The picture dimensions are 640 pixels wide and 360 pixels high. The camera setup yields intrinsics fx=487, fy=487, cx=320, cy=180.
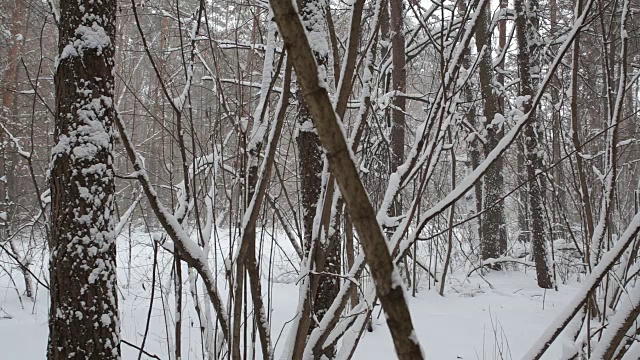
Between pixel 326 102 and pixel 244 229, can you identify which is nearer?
pixel 326 102

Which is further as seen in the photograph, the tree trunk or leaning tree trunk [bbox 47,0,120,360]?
the tree trunk

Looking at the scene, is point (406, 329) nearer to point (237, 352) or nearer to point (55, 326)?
point (237, 352)

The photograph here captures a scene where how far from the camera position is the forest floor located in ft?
11.9

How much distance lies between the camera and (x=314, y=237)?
93 cm

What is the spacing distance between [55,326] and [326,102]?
234 centimetres

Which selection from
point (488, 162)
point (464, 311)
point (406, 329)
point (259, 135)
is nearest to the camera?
point (406, 329)

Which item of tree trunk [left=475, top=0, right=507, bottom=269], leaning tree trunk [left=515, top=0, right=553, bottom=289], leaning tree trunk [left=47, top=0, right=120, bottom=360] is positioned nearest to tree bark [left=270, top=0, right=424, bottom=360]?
leaning tree trunk [left=47, top=0, right=120, bottom=360]

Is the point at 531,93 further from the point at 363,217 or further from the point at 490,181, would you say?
the point at 363,217

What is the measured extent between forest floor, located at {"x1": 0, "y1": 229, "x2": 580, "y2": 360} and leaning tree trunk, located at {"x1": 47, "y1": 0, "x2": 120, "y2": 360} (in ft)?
1.68

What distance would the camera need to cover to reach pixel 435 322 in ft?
14.6

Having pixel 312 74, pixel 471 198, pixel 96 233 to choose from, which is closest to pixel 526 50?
pixel 471 198

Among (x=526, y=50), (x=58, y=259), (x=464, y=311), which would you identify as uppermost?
(x=526, y=50)

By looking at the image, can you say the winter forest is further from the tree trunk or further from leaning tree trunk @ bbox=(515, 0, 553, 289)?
the tree trunk

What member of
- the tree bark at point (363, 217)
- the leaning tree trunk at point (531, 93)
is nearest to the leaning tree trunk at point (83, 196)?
the tree bark at point (363, 217)
